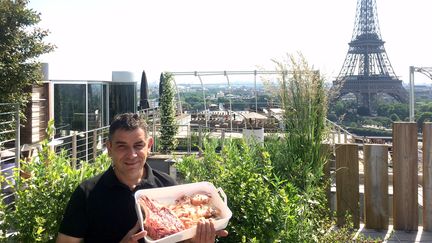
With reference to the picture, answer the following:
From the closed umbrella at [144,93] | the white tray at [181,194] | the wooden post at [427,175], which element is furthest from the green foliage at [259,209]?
the closed umbrella at [144,93]

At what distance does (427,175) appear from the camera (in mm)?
3426

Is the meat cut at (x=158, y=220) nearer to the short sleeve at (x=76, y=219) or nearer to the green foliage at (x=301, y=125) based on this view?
the short sleeve at (x=76, y=219)

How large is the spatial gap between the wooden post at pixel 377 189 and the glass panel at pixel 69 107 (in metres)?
6.06

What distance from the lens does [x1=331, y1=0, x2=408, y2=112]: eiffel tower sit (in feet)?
103

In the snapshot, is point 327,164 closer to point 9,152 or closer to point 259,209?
point 259,209

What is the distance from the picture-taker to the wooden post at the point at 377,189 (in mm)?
3430

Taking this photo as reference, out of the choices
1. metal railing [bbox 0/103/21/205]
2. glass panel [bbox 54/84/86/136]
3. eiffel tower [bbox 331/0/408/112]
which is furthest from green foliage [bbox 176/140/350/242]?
eiffel tower [bbox 331/0/408/112]

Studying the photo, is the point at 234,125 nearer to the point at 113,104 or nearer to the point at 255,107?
the point at 255,107

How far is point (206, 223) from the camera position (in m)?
1.30

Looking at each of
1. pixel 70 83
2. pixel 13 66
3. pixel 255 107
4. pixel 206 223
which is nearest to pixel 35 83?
pixel 13 66

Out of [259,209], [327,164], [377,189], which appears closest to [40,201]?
[259,209]

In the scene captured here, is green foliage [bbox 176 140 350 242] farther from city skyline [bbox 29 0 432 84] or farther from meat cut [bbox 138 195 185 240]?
city skyline [bbox 29 0 432 84]

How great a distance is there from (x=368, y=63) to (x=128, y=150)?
36.9m

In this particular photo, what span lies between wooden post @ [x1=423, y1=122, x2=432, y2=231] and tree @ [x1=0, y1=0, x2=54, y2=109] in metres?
5.03
